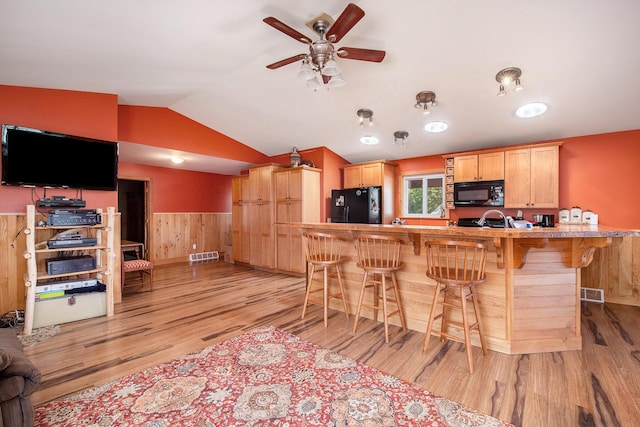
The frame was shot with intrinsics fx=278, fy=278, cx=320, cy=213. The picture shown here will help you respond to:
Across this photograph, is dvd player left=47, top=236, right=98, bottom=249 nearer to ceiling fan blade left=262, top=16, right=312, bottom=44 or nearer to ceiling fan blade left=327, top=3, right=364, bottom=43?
ceiling fan blade left=262, top=16, right=312, bottom=44

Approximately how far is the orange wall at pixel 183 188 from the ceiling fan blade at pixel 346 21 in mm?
5485

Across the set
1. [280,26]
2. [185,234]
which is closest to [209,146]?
[185,234]

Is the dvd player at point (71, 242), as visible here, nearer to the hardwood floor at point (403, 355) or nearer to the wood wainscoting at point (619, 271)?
the hardwood floor at point (403, 355)

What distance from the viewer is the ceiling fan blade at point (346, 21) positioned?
Result: 70.5 inches

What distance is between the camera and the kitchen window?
5.01 meters

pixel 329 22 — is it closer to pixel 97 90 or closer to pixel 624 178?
pixel 97 90

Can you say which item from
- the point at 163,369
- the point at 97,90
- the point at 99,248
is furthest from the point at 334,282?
the point at 97,90

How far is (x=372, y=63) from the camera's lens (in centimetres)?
299

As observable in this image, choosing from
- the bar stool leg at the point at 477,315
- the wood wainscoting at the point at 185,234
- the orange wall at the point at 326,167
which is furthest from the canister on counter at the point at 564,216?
the wood wainscoting at the point at 185,234

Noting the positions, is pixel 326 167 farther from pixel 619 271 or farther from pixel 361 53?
pixel 619 271

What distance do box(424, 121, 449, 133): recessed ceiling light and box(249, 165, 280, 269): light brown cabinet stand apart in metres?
2.78

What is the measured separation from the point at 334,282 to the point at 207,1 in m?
2.98

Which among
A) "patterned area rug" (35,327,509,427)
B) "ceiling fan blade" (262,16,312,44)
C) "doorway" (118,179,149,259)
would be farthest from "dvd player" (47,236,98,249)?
"doorway" (118,179,149,259)

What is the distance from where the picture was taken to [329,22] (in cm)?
227
